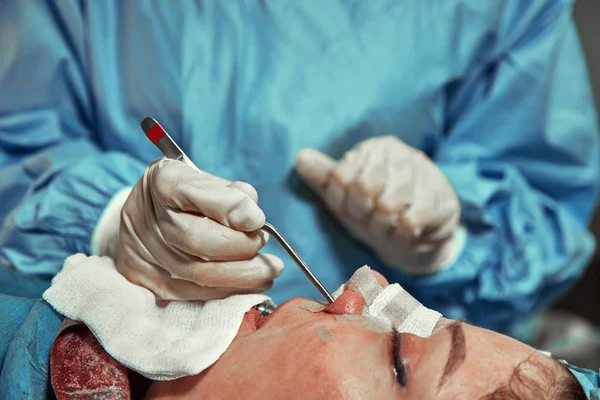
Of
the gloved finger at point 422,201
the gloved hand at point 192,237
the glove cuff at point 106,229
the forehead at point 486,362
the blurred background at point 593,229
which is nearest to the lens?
the forehead at point 486,362

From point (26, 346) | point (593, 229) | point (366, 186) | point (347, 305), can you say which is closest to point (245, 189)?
point (347, 305)

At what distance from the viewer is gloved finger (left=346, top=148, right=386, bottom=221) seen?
103 centimetres

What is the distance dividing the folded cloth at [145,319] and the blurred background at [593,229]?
161 centimetres

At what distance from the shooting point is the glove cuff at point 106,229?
0.91 metres

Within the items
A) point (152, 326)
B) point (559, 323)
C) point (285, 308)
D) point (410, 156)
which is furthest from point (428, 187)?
point (559, 323)

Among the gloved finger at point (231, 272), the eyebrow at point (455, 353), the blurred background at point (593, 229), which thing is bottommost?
the blurred background at point (593, 229)

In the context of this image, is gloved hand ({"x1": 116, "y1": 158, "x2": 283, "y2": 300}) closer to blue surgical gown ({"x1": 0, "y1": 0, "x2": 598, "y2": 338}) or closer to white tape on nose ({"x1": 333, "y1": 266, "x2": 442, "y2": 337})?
white tape on nose ({"x1": 333, "y1": 266, "x2": 442, "y2": 337})

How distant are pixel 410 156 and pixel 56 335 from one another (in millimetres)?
687

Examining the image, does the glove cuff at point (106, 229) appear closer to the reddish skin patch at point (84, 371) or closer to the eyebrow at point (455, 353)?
the reddish skin patch at point (84, 371)

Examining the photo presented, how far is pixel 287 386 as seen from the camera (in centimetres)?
58

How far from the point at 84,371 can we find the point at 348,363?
279 millimetres

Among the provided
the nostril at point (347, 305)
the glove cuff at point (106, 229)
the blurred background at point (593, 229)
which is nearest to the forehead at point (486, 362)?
the nostril at point (347, 305)

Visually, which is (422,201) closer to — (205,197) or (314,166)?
(314,166)

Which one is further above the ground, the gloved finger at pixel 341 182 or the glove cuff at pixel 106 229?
the glove cuff at pixel 106 229
